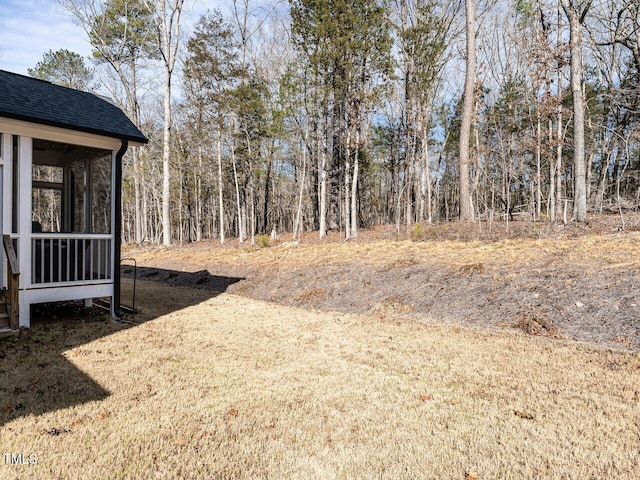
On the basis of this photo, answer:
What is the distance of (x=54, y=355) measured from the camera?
3.97 metres

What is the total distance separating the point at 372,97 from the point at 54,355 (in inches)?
499

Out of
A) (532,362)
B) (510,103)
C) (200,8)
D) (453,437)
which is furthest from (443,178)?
(453,437)

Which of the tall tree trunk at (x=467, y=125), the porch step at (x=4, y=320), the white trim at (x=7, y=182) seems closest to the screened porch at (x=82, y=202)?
the white trim at (x=7, y=182)

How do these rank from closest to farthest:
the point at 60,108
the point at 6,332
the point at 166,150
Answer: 1. the point at 6,332
2. the point at 60,108
3. the point at 166,150

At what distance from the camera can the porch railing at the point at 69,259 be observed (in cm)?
535

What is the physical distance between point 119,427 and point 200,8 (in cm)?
2010

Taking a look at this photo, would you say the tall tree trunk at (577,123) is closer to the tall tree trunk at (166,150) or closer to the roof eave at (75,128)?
the roof eave at (75,128)

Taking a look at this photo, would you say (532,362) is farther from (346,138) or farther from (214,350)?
(346,138)

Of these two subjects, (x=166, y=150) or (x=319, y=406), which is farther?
(x=166, y=150)

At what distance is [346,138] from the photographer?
1445 centimetres

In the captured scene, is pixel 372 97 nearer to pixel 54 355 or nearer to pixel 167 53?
pixel 167 53

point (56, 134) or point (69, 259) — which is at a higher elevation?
point (56, 134)

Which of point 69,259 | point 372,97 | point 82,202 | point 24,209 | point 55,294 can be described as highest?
point 372,97

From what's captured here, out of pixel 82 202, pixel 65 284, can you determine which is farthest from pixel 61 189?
pixel 65 284
